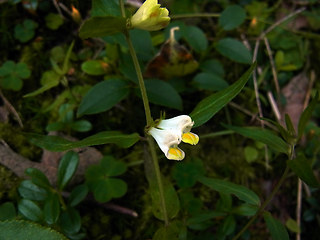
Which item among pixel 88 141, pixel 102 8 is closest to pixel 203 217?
pixel 88 141

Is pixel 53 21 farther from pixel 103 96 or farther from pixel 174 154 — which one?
pixel 174 154

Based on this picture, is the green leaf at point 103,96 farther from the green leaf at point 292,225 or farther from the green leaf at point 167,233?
the green leaf at point 292,225

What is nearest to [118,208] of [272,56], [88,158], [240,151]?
[88,158]

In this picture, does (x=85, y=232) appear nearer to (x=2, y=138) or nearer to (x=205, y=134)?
(x=2, y=138)

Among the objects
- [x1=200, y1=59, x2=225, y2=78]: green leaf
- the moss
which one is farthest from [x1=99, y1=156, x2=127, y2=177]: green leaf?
[x1=200, y1=59, x2=225, y2=78]: green leaf

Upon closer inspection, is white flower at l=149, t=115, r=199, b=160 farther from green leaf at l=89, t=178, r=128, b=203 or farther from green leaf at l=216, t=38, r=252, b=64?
green leaf at l=216, t=38, r=252, b=64

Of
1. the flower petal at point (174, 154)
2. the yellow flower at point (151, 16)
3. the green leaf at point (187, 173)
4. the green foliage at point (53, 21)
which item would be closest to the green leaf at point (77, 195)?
the green leaf at point (187, 173)
